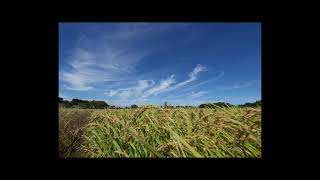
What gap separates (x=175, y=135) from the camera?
69.9 inches

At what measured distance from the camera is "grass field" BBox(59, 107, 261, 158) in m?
1.80

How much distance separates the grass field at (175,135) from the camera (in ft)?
5.91
